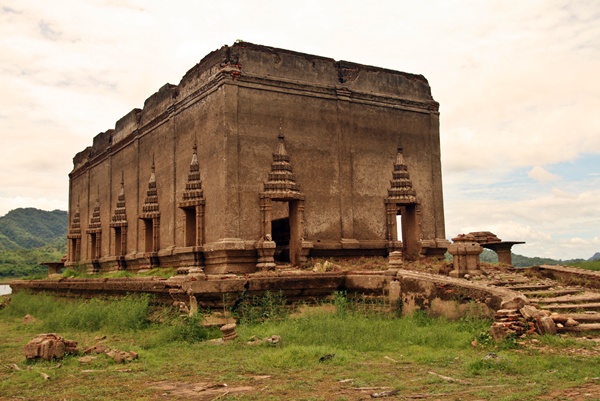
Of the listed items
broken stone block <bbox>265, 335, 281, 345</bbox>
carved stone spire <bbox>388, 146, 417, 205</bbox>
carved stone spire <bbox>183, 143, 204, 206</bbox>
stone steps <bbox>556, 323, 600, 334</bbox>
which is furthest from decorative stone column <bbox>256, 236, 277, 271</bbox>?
stone steps <bbox>556, 323, 600, 334</bbox>

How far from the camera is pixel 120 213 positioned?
21.3 m

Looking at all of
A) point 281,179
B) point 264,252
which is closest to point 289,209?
point 281,179

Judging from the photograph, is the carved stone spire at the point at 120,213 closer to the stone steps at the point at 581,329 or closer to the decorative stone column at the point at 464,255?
the decorative stone column at the point at 464,255

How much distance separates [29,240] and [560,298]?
121260mm

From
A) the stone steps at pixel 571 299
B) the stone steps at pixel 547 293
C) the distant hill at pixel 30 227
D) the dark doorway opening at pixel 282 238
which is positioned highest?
the distant hill at pixel 30 227

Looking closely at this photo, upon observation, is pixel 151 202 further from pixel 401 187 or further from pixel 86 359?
pixel 86 359

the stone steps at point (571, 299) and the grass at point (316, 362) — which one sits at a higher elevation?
the stone steps at point (571, 299)

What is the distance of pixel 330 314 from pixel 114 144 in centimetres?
1395

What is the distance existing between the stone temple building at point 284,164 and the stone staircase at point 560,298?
4.42 metres

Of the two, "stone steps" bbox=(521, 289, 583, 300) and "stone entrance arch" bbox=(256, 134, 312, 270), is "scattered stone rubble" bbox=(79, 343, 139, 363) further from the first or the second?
"stone steps" bbox=(521, 289, 583, 300)

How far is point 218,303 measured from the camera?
38.3ft

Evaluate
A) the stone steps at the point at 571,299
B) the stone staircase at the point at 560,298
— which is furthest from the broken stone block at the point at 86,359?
the stone steps at the point at 571,299

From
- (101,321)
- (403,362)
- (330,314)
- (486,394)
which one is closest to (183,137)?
(101,321)

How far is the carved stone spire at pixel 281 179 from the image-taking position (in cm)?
1496
